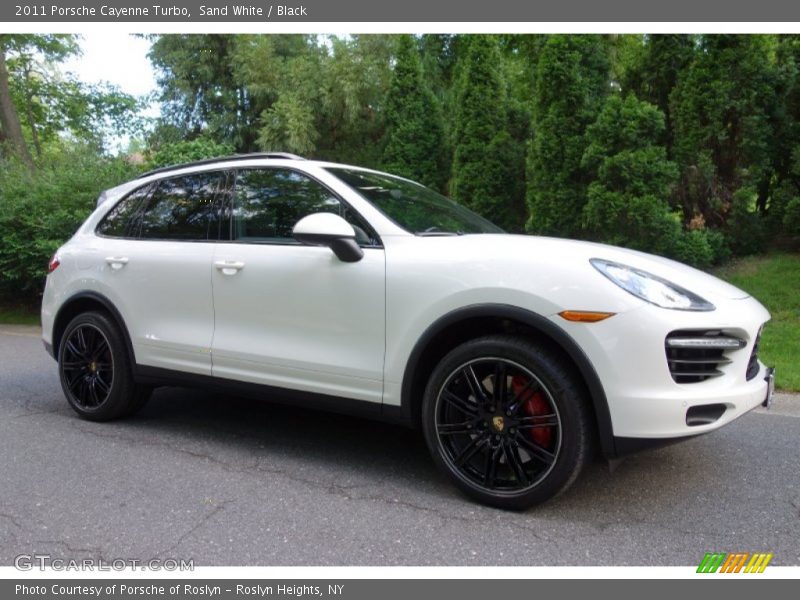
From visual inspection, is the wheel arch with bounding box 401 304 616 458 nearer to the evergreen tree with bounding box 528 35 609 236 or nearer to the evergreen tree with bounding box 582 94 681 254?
the evergreen tree with bounding box 582 94 681 254

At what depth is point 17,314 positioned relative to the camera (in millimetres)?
11008

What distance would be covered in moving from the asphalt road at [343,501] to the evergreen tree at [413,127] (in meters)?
8.06

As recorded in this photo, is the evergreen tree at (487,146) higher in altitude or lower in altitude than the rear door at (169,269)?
higher

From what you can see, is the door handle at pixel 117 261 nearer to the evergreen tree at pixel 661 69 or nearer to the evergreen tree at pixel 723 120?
the evergreen tree at pixel 723 120

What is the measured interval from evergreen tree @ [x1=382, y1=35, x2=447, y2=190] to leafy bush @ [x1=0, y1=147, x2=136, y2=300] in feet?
15.6

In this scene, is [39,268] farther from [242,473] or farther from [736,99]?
[736,99]

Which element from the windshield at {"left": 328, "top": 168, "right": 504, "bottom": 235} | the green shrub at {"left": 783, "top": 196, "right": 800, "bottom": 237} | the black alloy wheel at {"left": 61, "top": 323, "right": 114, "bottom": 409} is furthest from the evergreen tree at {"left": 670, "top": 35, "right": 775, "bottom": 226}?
the black alloy wheel at {"left": 61, "top": 323, "right": 114, "bottom": 409}

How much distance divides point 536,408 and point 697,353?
73 cm

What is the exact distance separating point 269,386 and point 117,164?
9.11 meters

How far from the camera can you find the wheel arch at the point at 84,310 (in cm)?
438

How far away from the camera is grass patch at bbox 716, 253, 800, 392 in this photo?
5734 mm

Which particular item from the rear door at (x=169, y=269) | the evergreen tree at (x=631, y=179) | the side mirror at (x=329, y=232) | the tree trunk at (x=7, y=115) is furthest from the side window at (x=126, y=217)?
the tree trunk at (x=7, y=115)

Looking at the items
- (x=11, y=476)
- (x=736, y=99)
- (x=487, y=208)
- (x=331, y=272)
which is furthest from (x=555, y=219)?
(x=11, y=476)

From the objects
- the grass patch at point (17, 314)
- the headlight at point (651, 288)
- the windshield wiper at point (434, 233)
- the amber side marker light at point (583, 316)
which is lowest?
the grass patch at point (17, 314)
